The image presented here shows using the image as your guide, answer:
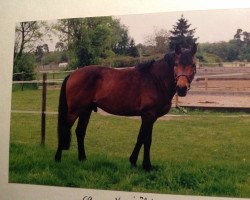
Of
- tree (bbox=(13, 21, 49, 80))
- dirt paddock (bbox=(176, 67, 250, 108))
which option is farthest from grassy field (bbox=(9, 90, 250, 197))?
tree (bbox=(13, 21, 49, 80))

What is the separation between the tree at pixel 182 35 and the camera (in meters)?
3.30

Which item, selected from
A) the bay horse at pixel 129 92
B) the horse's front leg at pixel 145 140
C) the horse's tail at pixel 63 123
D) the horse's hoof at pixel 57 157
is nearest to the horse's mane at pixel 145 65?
the bay horse at pixel 129 92

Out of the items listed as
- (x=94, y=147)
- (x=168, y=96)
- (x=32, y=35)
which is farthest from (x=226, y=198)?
(x=32, y=35)

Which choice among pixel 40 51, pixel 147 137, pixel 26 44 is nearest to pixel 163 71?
pixel 147 137

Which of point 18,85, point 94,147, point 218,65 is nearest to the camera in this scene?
point 218,65

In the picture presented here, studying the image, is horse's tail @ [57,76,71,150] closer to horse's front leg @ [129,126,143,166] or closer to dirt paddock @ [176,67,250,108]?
horse's front leg @ [129,126,143,166]

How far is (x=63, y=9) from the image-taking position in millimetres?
3648

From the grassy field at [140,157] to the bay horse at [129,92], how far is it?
68 mm

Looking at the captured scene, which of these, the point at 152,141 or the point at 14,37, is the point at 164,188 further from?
the point at 14,37

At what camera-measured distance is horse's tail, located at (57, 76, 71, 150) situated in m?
3.54

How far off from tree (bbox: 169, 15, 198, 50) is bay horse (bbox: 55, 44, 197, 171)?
5cm

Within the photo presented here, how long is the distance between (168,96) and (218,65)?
50 centimetres

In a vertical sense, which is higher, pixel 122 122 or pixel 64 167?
pixel 122 122

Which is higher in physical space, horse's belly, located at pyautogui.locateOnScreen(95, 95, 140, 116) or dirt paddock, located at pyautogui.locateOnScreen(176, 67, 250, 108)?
dirt paddock, located at pyautogui.locateOnScreen(176, 67, 250, 108)
